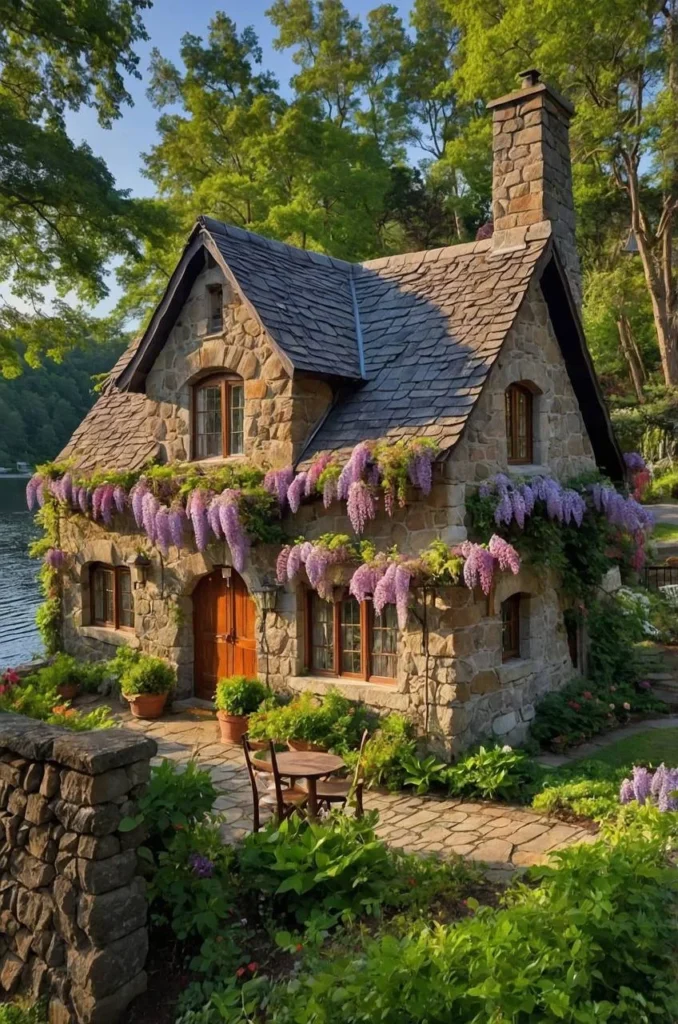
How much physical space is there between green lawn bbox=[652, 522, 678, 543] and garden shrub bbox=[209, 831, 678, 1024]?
53.1 feet

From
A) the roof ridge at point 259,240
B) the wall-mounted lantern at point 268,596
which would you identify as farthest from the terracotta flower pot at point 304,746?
the roof ridge at point 259,240

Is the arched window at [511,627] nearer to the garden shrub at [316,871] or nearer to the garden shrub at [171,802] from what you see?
the garden shrub at [316,871]

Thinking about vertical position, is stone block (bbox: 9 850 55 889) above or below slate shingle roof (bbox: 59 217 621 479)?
below

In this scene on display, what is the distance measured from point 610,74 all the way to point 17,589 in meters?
24.2

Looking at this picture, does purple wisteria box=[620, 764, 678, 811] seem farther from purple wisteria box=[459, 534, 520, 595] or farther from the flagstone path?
purple wisteria box=[459, 534, 520, 595]

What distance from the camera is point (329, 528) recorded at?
31.9 ft

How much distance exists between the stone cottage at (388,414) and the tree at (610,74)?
12.9 m

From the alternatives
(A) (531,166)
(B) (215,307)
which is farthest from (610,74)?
(B) (215,307)

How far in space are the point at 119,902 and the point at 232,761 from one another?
4.56 meters

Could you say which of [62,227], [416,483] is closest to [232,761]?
[416,483]

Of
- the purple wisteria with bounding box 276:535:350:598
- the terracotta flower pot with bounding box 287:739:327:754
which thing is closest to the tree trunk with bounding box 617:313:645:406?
the purple wisteria with bounding box 276:535:350:598

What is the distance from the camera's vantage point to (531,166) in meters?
10.8

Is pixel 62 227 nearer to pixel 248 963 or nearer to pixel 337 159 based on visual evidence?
pixel 337 159

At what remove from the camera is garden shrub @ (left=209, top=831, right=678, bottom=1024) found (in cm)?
375
